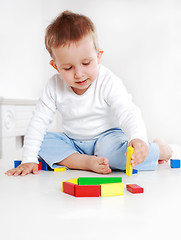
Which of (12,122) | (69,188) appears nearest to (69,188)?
(69,188)

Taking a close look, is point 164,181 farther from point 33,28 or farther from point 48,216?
point 33,28

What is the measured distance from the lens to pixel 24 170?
3.52ft

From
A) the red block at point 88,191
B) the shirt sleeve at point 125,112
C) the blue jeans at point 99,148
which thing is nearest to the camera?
the red block at point 88,191

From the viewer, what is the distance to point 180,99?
264cm

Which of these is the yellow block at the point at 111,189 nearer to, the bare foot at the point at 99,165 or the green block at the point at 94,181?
the green block at the point at 94,181

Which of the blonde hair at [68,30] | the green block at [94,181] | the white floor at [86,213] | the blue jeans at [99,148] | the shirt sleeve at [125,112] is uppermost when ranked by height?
the blonde hair at [68,30]

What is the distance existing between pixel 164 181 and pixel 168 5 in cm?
203

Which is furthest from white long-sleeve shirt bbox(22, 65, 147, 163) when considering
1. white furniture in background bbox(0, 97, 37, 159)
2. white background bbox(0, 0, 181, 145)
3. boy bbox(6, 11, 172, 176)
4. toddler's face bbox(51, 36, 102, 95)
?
white background bbox(0, 0, 181, 145)

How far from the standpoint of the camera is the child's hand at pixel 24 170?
Answer: 3.47ft

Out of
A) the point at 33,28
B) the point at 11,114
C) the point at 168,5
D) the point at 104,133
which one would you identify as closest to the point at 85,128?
the point at 104,133

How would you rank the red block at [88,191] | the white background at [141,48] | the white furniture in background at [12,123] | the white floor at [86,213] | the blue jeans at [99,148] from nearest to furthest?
1. the white floor at [86,213]
2. the red block at [88,191]
3. the blue jeans at [99,148]
4. the white furniture in background at [12,123]
5. the white background at [141,48]

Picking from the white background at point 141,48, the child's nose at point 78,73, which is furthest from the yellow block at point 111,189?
the white background at point 141,48

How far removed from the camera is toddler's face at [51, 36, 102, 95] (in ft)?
3.30

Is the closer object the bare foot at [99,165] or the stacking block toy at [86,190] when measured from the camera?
the stacking block toy at [86,190]
